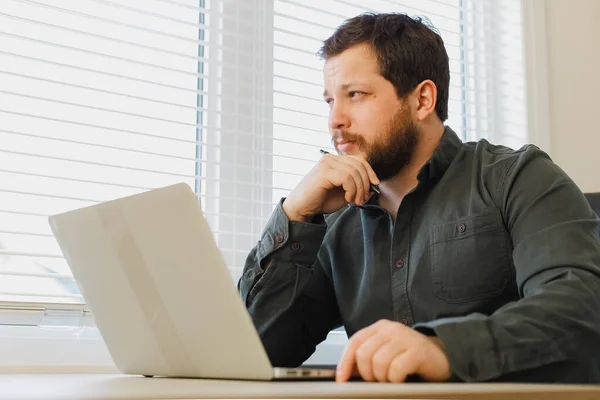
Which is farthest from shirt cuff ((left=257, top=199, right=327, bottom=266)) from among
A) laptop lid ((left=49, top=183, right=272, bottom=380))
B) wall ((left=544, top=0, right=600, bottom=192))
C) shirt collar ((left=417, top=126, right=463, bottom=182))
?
wall ((left=544, top=0, right=600, bottom=192))

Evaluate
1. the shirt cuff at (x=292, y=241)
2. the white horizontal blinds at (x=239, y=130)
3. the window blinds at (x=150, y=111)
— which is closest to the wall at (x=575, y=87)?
the window blinds at (x=150, y=111)

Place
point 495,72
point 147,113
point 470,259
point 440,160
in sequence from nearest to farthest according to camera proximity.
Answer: point 470,259 → point 440,160 → point 147,113 → point 495,72

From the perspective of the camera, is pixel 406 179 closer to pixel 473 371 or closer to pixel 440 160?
pixel 440 160

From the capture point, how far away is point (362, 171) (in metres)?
1.47

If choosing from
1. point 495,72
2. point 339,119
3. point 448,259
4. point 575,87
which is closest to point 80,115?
point 339,119

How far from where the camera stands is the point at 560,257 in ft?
3.84

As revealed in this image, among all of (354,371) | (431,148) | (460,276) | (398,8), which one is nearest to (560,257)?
(460,276)

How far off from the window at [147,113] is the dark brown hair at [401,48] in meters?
0.33

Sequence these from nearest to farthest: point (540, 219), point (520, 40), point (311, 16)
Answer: point (540, 219), point (311, 16), point (520, 40)

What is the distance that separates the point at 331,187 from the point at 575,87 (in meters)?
1.33

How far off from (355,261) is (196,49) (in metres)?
0.69

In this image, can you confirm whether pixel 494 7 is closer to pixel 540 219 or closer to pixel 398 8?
pixel 398 8

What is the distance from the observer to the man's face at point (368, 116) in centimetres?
159

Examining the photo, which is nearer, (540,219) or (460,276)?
(540,219)
